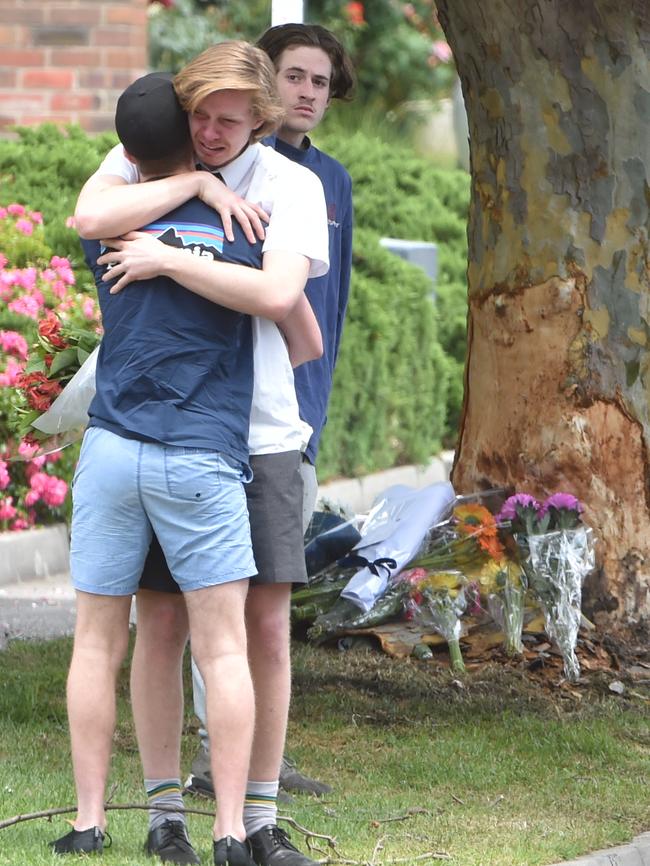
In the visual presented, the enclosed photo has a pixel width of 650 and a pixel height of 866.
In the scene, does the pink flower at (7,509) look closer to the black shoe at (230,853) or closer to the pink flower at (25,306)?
the pink flower at (25,306)

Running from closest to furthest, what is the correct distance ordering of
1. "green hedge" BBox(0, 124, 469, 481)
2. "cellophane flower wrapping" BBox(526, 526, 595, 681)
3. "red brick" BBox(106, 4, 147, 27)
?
"cellophane flower wrapping" BBox(526, 526, 595, 681) → "green hedge" BBox(0, 124, 469, 481) → "red brick" BBox(106, 4, 147, 27)

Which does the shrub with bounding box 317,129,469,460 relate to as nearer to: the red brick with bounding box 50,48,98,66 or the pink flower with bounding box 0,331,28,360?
the red brick with bounding box 50,48,98,66

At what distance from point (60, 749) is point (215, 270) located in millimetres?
2159

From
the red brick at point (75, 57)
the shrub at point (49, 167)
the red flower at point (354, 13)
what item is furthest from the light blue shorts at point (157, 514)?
the red flower at point (354, 13)

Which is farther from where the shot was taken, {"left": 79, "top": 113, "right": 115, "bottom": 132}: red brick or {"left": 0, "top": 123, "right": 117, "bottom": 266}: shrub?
{"left": 79, "top": 113, "right": 115, "bottom": 132}: red brick

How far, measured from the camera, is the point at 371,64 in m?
20.0

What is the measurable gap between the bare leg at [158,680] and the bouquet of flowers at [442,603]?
2477 millimetres

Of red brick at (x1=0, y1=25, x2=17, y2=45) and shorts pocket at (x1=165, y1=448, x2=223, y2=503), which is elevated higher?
red brick at (x1=0, y1=25, x2=17, y2=45)

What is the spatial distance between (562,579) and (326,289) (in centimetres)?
181

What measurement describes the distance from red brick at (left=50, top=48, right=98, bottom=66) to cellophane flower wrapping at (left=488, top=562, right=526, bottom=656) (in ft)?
20.2

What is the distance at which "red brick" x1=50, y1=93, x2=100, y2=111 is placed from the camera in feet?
37.4

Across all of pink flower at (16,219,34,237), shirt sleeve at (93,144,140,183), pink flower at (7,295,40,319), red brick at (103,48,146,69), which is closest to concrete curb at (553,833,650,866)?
shirt sleeve at (93,144,140,183)

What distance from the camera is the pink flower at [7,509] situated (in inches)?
315

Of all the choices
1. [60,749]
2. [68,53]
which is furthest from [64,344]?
[68,53]
